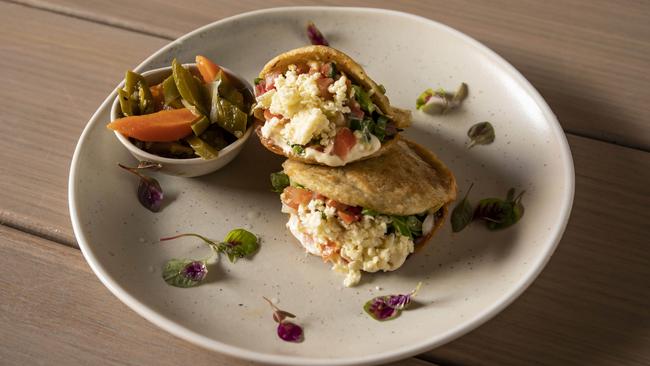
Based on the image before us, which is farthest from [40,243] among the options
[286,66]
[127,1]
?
[127,1]

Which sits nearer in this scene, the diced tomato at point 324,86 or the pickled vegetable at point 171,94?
the diced tomato at point 324,86

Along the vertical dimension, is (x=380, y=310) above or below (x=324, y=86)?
below

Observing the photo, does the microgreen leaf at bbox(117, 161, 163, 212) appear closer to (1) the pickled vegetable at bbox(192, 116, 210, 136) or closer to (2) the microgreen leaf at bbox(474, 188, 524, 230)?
(1) the pickled vegetable at bbox(192, 116, 210, 136)

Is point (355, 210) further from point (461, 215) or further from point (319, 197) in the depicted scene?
point (461, 215)

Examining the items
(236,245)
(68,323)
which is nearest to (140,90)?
(236,245)

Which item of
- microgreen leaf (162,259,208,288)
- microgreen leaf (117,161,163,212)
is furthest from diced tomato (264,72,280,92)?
microgreen leaf (162,259,208,288)

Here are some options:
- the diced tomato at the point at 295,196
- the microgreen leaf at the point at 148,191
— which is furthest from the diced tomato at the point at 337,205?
the microgreen leaf at the point at 148,191

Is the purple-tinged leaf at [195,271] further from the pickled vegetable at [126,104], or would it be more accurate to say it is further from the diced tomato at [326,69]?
the diced tomato at [326,69]
